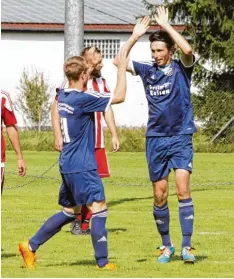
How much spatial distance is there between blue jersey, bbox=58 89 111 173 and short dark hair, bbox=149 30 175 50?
3.69 feet

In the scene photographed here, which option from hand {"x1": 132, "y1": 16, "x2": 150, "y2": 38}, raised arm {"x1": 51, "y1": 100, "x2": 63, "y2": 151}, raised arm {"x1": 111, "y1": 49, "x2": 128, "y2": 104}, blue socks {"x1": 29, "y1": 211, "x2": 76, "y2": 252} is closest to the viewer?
raised arm {"x1": 111, "y1": 49, "x2": 128, "y2": 104}

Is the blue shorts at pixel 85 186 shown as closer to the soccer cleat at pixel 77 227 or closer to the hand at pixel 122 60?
the hand at pixel 122 60

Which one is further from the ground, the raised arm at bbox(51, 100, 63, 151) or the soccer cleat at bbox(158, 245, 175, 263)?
the raised arm at bbox(51, 100, 63, 151)

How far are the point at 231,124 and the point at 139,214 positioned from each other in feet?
79.9

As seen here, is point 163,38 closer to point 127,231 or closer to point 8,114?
point 8,114

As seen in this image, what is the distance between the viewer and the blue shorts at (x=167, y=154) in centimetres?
1196

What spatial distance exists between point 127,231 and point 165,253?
3229 millimetres

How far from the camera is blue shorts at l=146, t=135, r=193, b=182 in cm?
1196

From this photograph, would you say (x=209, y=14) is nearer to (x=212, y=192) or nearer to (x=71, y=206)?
(x=212, y=192)

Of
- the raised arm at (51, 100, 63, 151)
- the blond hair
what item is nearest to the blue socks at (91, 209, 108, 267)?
the blond hair

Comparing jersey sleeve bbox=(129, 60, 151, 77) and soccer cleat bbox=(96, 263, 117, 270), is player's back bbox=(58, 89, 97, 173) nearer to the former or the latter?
soccer cleat bbox=(96, 263, 117, 270)

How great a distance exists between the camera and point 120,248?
520 inches

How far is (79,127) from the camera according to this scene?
11.2 meters

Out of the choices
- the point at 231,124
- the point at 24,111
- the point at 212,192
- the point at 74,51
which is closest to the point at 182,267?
the point at 74,51
